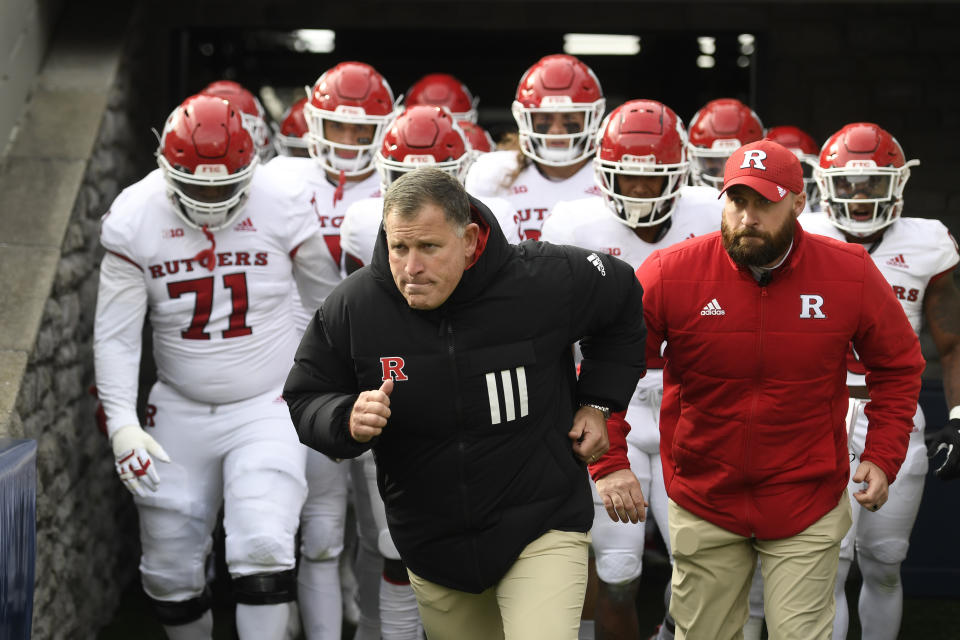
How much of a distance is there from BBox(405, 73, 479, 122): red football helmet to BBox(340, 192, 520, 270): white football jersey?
2.05 meters

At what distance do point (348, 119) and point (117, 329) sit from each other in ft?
5.01

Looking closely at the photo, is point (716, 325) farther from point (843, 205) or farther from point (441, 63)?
point (441, 63)

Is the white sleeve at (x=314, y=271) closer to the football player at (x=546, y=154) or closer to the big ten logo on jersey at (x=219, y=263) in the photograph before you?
the big ten logo on jersey at (x=219, y=263)

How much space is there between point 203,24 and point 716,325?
527 centimetres

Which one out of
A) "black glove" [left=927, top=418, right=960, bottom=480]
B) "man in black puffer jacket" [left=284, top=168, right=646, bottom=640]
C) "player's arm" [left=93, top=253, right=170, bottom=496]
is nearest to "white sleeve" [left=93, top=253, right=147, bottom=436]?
"player's arm" [left=93, top=253, right=170, bottom=496]

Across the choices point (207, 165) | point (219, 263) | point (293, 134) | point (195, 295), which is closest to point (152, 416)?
point (195, 295)

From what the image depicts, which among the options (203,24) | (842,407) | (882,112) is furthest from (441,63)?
(842,407)

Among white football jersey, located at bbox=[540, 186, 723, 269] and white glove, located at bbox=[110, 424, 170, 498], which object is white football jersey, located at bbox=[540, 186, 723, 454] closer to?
white football jersey, located at bbox=[540, 186, 723, 269]

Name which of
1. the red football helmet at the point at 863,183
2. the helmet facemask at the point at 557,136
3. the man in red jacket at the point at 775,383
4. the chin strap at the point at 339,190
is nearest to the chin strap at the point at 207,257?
the chin strap at the point at 339,190

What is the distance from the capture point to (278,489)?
4.53 metres

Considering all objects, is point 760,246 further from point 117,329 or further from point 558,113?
point 117,329

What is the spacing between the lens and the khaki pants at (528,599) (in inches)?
129

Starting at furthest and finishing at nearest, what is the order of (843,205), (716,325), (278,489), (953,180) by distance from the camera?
(953,180)
(843,205)
(278,489)
(716,325)

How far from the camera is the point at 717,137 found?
6.39 m
